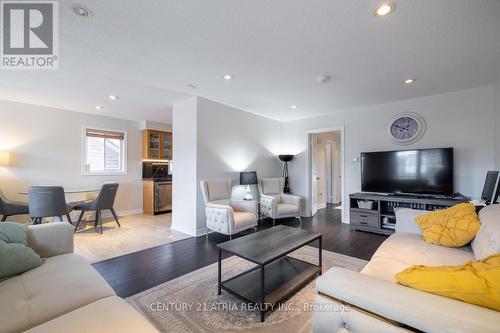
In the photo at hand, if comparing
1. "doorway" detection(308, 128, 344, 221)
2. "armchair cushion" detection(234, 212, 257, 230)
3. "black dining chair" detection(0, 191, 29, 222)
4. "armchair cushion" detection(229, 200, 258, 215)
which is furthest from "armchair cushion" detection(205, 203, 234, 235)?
"black dining chair" detection(0, 191, 29, 222)

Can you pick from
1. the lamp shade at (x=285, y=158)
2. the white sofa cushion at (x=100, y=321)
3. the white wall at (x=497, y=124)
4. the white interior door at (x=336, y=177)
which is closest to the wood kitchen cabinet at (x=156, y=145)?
the lamp shade at (x=285, y=158)

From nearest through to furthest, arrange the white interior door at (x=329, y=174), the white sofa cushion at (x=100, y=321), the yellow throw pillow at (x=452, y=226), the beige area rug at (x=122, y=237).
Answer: the white sofa cushion at (x=100, y=321) → the yellow throw pillow at (x=452, y=226) → the beige area rug at (x=122, y=237) → the white interior door at (x=329, y=174)

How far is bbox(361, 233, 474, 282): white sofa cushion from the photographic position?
1.61 meters

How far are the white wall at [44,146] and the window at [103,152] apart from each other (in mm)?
123

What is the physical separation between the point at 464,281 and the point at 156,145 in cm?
629

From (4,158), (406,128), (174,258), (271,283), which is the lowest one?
(174,258)

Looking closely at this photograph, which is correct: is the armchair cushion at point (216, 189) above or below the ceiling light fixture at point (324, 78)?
below

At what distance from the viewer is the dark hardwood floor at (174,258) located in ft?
7.64

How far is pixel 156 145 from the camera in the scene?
238 inches

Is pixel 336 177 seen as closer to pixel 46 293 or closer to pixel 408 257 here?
pixel 408 257

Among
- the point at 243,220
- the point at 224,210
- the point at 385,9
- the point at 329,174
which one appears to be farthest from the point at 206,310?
the point at 329,174

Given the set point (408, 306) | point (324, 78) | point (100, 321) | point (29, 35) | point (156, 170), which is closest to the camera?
point (408, 306)

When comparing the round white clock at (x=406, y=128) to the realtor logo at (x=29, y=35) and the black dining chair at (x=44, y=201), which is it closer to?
the realtor logo at (x=29, y=35)

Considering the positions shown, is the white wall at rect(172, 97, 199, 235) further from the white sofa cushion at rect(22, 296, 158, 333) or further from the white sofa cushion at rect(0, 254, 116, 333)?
the white sofa cushion at rect(22, 296, 158, 333)
